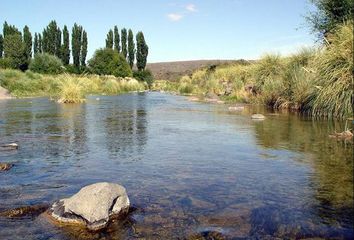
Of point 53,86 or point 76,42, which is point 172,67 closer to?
point 76,42

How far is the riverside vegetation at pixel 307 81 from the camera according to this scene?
1188cm

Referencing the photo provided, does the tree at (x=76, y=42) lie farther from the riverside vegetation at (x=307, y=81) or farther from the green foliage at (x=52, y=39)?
the riverside vegetation at (x=307, y=81)

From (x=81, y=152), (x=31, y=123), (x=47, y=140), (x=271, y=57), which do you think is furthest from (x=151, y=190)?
(x=271, y=57)

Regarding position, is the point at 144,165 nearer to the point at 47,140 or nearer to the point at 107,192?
the point at 107,192

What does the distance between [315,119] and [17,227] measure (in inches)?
448

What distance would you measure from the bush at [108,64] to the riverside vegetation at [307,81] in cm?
2614

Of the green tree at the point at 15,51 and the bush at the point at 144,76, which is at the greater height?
the green tree at the point at 15,51

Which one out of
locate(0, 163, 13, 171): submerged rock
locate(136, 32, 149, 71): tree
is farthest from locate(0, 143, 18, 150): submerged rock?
locate(136, 32, 149, 71): tree

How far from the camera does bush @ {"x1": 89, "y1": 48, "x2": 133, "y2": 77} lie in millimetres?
55406

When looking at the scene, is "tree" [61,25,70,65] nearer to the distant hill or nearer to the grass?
the grass

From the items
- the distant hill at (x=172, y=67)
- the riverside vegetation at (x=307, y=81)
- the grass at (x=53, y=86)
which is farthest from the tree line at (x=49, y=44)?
the distant hill at (x=172, y=67)

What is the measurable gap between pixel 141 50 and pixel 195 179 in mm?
60445

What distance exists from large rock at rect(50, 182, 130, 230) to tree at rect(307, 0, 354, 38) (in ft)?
45.0

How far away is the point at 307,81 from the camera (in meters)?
15.9
